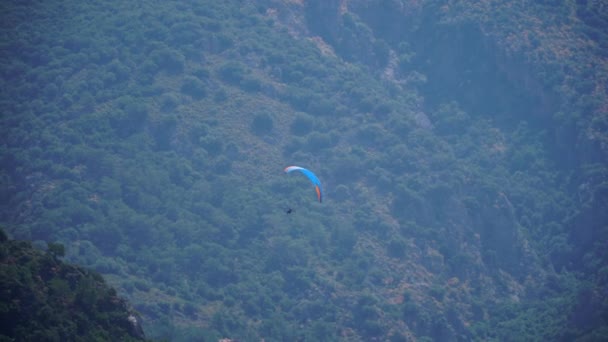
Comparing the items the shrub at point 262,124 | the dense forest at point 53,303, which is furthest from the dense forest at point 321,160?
the dense forest at point 53,303

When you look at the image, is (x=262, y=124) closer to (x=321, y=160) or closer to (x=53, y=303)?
(x=321, y=160)

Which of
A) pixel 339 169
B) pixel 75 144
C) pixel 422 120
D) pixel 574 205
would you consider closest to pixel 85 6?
pixel 75 144

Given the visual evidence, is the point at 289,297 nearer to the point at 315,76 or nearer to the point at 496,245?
the point at 496,245

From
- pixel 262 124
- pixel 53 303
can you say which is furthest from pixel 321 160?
pixel 53 303

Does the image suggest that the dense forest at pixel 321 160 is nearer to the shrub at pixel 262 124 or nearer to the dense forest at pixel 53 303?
the shrub at pixel 262 124

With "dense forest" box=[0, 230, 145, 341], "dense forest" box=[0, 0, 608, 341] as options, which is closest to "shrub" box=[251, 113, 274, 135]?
"dense forest" box=[0, 0, 608, 341]

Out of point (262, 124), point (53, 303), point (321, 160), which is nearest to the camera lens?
point (53, 303)
